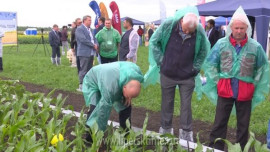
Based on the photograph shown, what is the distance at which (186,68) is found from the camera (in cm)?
390

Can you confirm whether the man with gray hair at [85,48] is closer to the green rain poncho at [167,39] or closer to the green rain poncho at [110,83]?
the green rain poncho at [167,39]

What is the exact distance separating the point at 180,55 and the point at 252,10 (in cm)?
579

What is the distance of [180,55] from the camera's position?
3869 millimetres

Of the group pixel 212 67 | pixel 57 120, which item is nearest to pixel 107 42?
pixel 57 120

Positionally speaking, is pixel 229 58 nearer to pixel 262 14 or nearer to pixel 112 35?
pixel 112 35

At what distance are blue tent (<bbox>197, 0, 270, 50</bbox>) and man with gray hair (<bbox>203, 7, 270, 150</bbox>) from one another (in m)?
5.69

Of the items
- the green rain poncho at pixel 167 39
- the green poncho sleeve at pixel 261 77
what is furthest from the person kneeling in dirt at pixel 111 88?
the green poncho sleeve at pixel 261 77

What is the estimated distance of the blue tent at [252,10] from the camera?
8.84m

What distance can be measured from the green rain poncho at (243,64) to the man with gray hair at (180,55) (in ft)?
0.79

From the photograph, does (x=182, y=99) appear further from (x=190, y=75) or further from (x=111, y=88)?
(x=111, y=88)

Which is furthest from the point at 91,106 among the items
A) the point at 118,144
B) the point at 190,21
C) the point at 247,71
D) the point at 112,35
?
the point at 112,35

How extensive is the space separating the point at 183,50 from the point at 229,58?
545 millimetres

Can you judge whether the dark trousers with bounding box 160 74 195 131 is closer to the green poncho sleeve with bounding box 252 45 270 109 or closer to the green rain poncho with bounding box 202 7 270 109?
the green rain poncho with bounding box 202 7 270 109

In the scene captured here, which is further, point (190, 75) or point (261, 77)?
point (190, 75)
